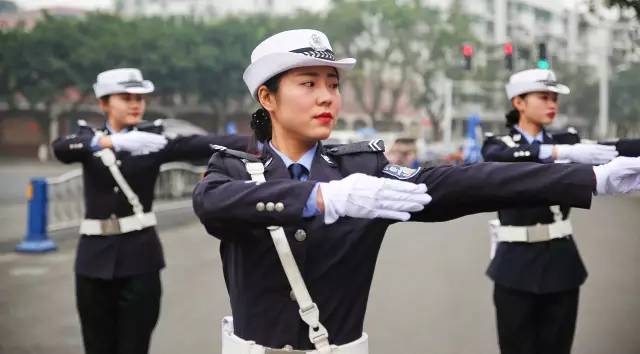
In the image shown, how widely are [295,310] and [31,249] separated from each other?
961 cm

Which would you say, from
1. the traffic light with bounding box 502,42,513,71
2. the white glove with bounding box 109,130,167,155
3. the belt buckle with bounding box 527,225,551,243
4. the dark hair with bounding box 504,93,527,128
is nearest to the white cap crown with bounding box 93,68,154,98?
the white glove with bounding box 109,130,167,155

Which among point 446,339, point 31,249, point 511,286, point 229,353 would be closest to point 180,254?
point 31,249

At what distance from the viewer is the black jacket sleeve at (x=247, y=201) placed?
6.73 feet

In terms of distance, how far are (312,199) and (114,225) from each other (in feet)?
9.89

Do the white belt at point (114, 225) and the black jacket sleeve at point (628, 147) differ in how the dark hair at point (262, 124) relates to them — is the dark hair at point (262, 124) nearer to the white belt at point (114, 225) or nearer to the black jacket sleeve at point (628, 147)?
the black jacket sleeve at point (628, 147)

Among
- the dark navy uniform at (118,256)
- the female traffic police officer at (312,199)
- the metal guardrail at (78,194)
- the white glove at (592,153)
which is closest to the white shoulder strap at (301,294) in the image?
the female traffic police officer at (312,199)

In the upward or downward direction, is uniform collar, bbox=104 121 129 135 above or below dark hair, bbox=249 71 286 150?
below

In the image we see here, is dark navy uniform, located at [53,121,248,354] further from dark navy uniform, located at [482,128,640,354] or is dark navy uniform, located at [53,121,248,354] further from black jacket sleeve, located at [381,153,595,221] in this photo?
black jacket sleeve, located at [381,153,595,221]

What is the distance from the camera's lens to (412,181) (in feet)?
7.49

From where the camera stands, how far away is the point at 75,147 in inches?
185

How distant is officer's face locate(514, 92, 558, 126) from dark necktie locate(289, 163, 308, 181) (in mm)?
2630

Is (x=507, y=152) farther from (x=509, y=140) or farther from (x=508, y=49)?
(x=508, y=49)

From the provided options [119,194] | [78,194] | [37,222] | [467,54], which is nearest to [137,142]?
[119,194]

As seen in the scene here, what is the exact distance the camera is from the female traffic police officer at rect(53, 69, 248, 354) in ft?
14.8
